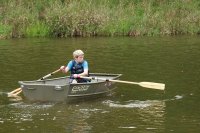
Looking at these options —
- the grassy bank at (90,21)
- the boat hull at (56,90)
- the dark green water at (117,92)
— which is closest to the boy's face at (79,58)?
the boat hull at (56,90)

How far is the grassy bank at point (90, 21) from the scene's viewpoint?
32.6 m

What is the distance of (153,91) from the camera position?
15.8 meters

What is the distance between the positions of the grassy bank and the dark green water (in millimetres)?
4120

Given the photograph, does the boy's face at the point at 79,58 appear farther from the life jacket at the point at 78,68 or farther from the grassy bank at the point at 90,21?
the grassy bank at the point at 90,21

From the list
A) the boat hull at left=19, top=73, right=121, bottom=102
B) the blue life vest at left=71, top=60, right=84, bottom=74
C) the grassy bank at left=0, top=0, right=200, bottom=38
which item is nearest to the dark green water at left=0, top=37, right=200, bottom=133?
the boat hull at left=19, top=73, right=121, bottom=102

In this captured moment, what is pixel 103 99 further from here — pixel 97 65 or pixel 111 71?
pixel 97 65

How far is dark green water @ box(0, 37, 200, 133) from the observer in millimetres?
11602

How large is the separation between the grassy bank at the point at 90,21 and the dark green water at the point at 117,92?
4120 mm

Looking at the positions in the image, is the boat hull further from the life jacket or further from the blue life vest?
the blue life vest

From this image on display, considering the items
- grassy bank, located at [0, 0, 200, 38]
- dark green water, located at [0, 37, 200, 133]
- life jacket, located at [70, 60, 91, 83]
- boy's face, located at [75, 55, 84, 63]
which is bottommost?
dark green water, located at [0, 37, 200, 133]

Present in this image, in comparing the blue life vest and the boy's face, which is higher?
the boy's face

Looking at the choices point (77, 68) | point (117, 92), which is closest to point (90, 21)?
point (117, 92)

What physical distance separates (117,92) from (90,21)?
1701cm

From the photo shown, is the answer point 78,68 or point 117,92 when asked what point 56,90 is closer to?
point 78,68
